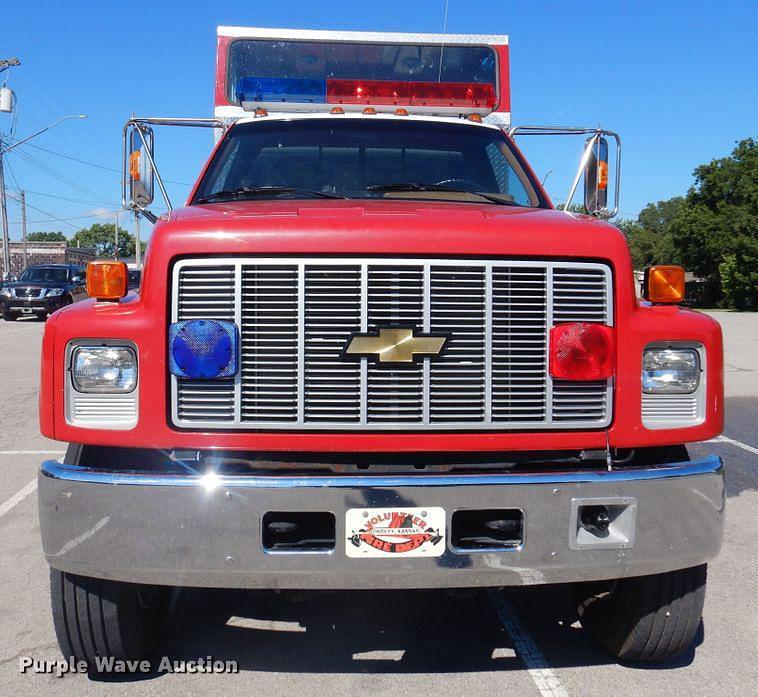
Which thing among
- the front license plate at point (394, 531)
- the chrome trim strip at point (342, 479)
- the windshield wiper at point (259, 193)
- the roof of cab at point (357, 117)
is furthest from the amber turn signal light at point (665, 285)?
the roof of cab at point (357, 117)

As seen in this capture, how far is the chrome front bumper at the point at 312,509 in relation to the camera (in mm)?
2590

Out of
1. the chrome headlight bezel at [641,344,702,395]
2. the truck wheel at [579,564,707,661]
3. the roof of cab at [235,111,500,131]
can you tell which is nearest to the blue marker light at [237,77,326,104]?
the roof of cab at [235,111,500,131]

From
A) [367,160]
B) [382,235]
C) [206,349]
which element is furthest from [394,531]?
[367,160]

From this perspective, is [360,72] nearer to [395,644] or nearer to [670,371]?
[670,371]

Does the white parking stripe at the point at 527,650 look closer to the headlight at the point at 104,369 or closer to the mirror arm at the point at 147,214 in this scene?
the headlight at the point at 104,369

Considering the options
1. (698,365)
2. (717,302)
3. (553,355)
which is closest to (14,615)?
(553,355)

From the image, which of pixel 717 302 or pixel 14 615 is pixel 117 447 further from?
pixel 717 302

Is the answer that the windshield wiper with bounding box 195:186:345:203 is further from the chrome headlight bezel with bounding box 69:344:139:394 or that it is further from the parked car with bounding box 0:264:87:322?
the parked car with bounding box 0:264:87:322

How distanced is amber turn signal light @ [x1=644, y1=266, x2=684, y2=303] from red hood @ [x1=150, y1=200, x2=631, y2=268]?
29 cm

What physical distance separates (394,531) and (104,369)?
3.76 feet

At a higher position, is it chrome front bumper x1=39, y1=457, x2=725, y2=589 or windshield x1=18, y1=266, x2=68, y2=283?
windshield x1=18, y1=266, x2=68, y2=283

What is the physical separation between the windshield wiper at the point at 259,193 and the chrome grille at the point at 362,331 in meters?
1.10

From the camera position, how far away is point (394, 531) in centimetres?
262

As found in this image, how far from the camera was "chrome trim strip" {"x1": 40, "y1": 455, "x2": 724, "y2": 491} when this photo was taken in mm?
2592
